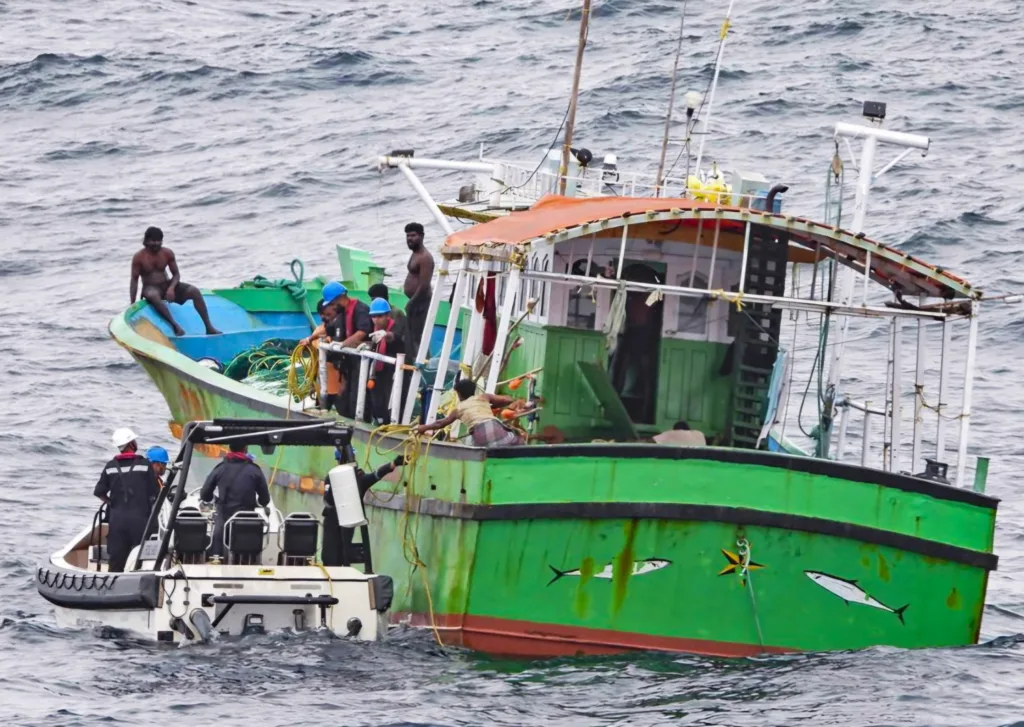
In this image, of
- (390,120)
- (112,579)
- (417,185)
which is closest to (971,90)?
(390,120)

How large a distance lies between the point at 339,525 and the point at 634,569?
2445 millimetres

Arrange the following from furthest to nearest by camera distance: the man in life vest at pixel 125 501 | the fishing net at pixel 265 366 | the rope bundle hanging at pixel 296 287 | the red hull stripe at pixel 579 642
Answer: the rope bundle hanging at pixel 296 287 < the fishing net at pixel 265 366 < the man in life vest at pixel 125 501 < the red hull stripe at pixel 579 642

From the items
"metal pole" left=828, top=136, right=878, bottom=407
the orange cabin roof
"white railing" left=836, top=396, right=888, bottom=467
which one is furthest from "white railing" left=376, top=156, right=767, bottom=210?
"white railing" left=836, top=396, right=888, bottom=467

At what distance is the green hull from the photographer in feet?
47.5

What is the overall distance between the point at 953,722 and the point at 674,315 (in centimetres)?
515

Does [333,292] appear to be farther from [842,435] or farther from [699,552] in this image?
[699,552]

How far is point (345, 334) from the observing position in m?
17.9

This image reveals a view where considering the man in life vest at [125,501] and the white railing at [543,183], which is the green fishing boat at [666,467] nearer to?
the white railing at [543,183]

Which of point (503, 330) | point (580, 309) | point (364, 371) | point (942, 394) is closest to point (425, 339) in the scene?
point (364, 371)

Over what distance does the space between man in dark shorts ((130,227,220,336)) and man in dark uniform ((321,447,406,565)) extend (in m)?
7.65

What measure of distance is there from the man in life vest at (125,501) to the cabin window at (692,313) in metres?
4.79

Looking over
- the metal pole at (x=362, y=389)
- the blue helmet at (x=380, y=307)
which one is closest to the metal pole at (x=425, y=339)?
the metal pole at (x=362, y=389)

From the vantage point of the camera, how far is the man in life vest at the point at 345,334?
17.5 metres

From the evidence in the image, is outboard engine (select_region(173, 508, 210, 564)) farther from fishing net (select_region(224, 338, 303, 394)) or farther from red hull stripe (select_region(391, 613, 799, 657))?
fishing net (select_region(224, 338, 303, 394))
